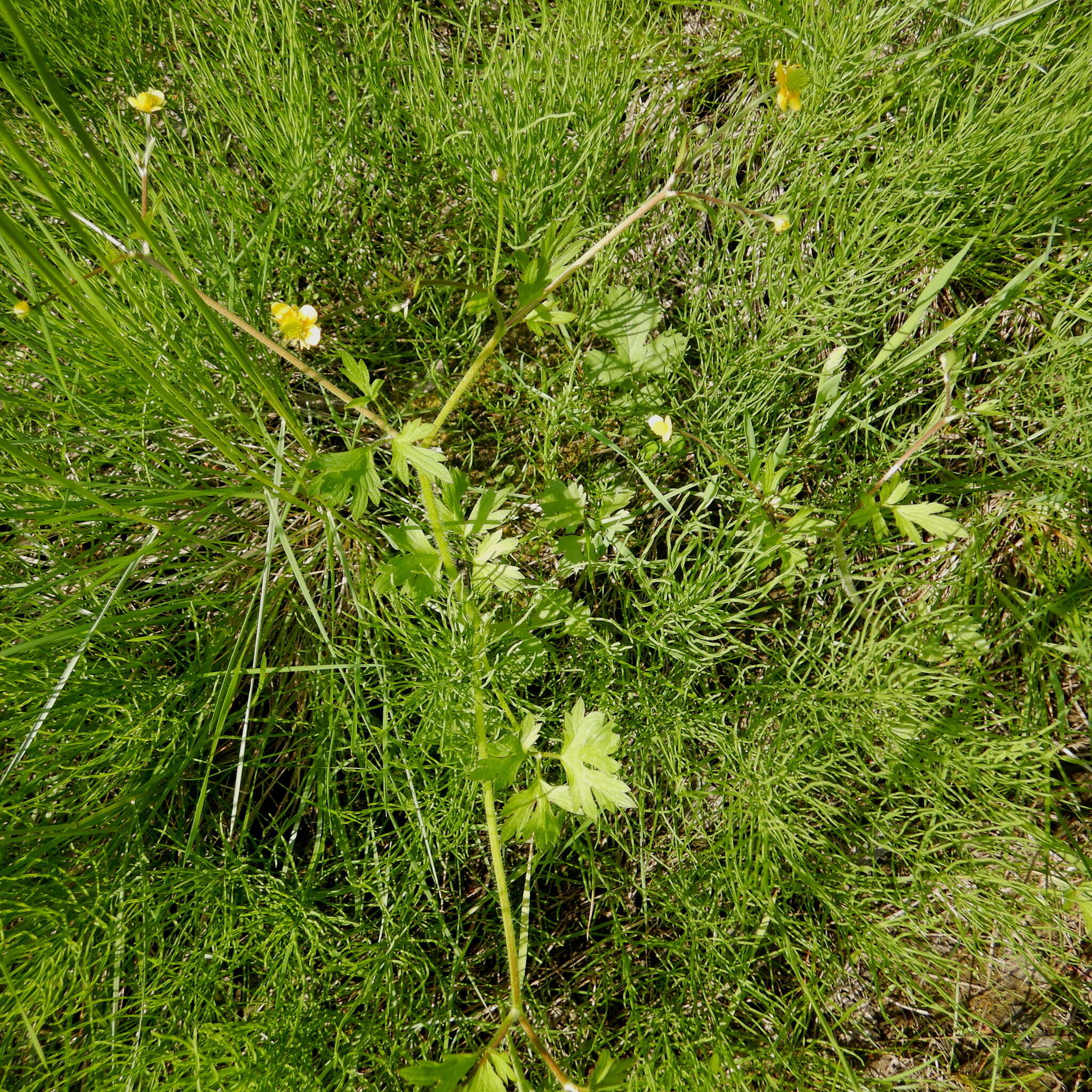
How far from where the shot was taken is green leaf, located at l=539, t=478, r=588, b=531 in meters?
2.08

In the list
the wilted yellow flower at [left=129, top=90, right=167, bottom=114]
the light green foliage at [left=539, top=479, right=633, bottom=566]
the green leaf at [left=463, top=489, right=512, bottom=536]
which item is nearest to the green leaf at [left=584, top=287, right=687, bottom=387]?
the light green foliage at [left=539, top=479, right=633, bottom=566]

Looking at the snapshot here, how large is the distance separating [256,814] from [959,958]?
210 cm

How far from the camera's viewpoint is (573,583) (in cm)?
234

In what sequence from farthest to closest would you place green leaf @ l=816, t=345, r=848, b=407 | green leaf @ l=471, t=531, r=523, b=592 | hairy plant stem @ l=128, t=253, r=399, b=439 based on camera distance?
green leaf @ l=816, t=345, r=848, b=407 < green leaf @ l=471, t=531, r=523, b=592 < hairy plant stem @ l=128, t=253, r=399, b=439

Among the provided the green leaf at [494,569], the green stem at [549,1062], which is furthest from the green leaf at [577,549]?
the green stem at [549,1062]

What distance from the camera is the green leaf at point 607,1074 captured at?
1.47 meters

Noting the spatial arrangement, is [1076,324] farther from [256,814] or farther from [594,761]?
[256,814]

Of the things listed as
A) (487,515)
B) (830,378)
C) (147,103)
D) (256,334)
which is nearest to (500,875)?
(487,515)

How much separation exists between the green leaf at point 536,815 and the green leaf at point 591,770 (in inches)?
1.2

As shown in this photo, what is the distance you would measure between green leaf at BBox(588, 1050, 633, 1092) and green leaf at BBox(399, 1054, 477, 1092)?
0.77 ft

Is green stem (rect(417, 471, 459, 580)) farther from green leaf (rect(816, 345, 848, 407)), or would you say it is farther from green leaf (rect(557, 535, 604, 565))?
green leaf (rect(816, 345, 848, 407))

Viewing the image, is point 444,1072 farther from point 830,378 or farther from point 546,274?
point 830,378

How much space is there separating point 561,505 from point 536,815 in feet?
2.65

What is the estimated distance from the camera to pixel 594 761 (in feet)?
5.31
